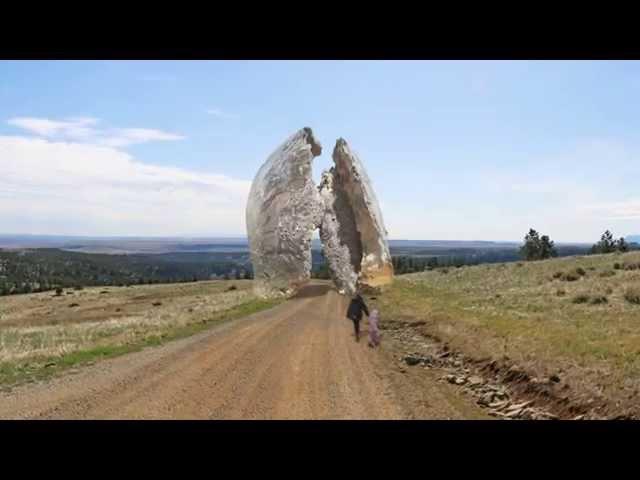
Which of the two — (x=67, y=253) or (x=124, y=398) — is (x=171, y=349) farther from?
(x=67, y=253)

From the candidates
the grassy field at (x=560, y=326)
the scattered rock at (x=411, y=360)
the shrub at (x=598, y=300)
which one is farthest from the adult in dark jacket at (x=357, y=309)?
the shrub at (x=598, y=300)

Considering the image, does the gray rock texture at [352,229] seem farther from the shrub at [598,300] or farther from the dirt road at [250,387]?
the dirt road at [250,387]

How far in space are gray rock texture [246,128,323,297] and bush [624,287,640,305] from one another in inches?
612

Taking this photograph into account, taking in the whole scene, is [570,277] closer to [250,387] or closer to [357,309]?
[357,309]

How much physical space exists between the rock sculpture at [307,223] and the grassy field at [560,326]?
3033 millimetres

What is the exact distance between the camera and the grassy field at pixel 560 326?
1033cm

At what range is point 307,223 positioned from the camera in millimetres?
30812

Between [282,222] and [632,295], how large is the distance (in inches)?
681

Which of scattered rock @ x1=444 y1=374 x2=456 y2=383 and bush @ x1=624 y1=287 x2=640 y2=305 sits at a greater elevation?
bush @ x1=624 y1=287 x2=640 y2=305

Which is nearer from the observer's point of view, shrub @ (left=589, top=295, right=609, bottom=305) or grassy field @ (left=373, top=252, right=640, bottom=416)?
grassy field @ (left=373, top=252, right=640, bottom=416)

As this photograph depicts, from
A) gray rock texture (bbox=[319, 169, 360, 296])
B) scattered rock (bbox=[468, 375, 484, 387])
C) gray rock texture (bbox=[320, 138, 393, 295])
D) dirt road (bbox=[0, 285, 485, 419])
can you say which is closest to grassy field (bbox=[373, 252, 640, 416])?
scattered rock (bbox=[468, 375, 484, 387])

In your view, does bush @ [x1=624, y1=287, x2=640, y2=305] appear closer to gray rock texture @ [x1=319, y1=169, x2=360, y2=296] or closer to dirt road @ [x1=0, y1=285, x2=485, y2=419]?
gray rock texture @ [x1=319, y1=169, x2=360, y2=296]

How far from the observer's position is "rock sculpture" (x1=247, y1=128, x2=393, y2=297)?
2962 centimetres
